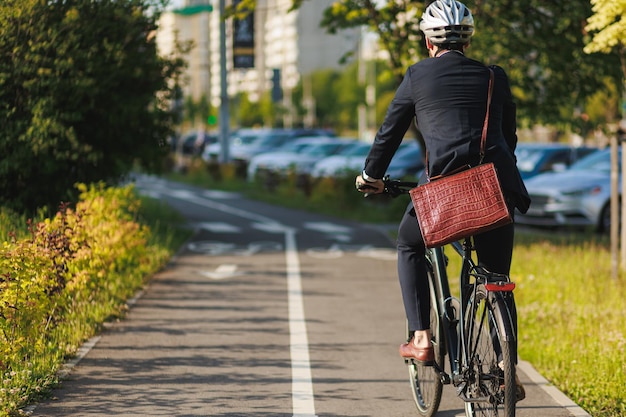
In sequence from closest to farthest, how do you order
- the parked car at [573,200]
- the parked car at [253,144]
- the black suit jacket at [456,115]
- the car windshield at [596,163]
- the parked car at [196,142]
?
the black suit jacket at [456,115]
the parked car at [573,200]
the car windshield at [596,163]
the parked car at [253,144]
the parked car at [196,142]

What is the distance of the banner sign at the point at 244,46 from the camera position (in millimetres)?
40406

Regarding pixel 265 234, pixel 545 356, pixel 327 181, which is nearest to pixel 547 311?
pixel 545 356

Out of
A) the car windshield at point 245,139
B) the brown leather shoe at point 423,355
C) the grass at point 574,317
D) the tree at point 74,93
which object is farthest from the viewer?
the car windshield at point 245,139

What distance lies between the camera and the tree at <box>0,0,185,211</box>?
11.7 meters

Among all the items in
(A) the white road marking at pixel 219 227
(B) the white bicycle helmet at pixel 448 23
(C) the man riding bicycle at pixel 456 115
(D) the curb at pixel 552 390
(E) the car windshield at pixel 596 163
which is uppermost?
(B) the white bicycle helmet at pixel 448 23

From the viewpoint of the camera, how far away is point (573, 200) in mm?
20375

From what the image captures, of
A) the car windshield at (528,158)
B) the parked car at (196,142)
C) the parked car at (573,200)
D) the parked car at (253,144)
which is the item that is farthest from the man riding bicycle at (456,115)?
the parked car at (196,142)

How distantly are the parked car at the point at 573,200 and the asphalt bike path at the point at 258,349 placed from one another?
5941 millimetres

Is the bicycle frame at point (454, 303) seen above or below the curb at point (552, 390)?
above

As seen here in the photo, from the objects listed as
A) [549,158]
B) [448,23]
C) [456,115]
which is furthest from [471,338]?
[549,158]

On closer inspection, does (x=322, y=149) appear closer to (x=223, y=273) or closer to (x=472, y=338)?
(x=223, y=273)

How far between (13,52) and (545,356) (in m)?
6.21

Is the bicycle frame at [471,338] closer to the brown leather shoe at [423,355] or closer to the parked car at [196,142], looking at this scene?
the brown leather shoe at [423,355]

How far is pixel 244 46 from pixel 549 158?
18.4 m
